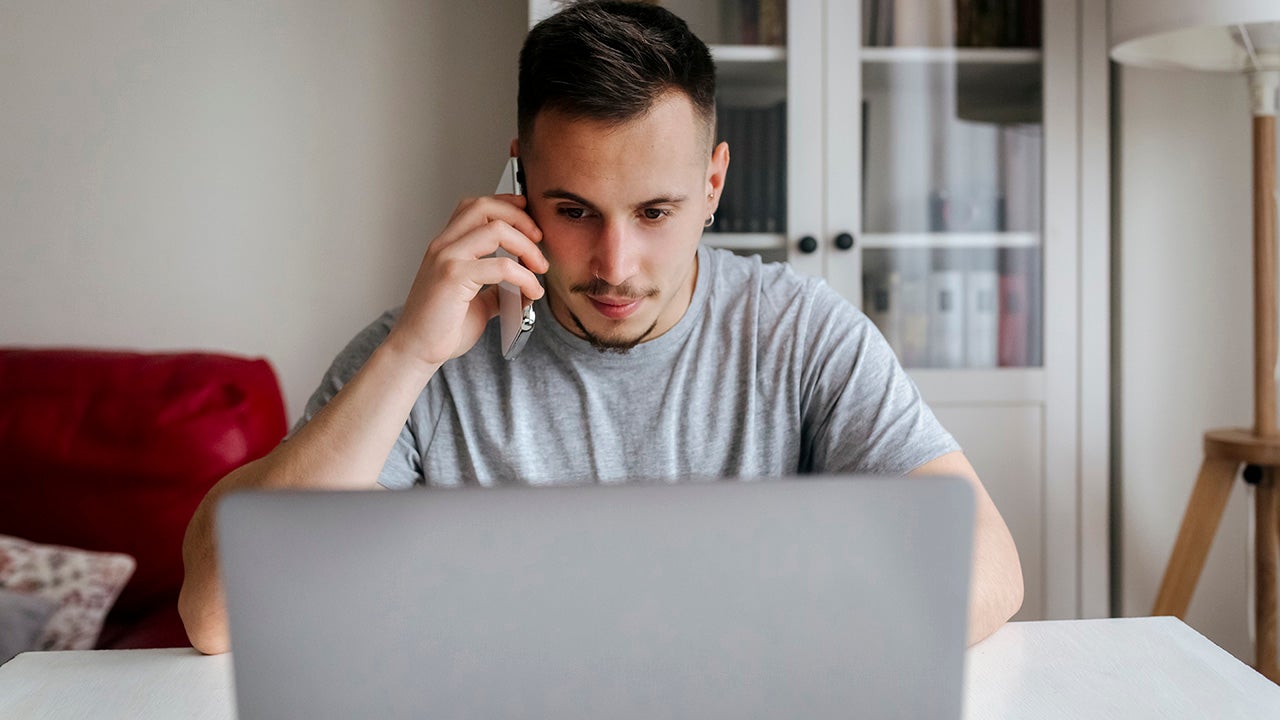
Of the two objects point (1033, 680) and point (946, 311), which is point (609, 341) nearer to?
point (1033, 680)

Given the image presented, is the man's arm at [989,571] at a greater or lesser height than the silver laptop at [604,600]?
lesser

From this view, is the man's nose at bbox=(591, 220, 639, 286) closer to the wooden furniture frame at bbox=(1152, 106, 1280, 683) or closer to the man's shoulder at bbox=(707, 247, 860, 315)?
the man's shoulder at bbox=(707, 247, 860, 315)

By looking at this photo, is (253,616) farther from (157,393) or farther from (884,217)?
(884,217)

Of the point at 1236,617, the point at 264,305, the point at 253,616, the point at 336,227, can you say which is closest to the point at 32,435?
the point at 264,305

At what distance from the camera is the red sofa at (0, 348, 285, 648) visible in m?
1.86

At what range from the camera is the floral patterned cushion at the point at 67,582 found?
5.40 feet

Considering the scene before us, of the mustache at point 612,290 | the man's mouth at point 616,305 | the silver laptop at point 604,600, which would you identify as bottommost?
the silver laptop at point 604,600

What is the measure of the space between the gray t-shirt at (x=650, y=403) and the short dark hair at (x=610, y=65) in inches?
10.6

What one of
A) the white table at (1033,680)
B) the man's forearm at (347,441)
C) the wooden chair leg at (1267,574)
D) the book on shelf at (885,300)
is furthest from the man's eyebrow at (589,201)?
the wooden chair leg at (1267,574)

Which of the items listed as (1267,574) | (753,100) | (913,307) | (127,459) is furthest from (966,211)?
(127,459)

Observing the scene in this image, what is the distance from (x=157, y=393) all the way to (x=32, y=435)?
0.23 metres

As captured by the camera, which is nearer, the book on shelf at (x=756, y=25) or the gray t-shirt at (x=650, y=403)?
the gray t-shirt at (x=650, y=403)

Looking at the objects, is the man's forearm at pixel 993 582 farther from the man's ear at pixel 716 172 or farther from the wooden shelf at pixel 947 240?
the wooden shelf at pixel 947 240

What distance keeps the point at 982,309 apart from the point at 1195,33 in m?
0.65
